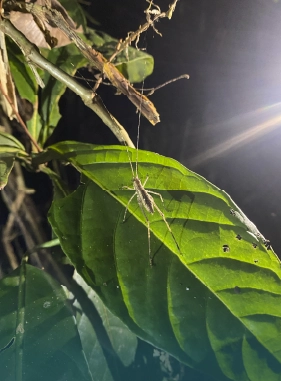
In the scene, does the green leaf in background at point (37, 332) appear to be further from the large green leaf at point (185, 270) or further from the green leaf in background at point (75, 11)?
the green leaf in background at point (75, 11)

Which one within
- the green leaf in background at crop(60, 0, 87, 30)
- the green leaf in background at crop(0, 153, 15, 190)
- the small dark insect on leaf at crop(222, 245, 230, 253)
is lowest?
the small dark insect on leaf at crop(222, 245, 230, 253)

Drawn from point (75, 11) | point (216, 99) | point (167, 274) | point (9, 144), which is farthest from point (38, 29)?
point (167, 274)

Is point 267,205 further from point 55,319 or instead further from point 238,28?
point 55,319

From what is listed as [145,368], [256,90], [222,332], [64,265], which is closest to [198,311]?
[222,332]

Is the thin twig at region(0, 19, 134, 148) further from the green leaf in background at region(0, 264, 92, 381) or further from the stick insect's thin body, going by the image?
the green leaf in background at region(0, 264, 92, 381)

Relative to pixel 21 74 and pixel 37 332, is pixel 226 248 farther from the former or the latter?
pixel 21 74

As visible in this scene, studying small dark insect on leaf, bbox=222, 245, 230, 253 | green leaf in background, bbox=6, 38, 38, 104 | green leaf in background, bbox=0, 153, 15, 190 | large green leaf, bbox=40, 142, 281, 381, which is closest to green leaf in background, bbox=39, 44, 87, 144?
green leaf in background, bbox=6, 38, 38, 104
